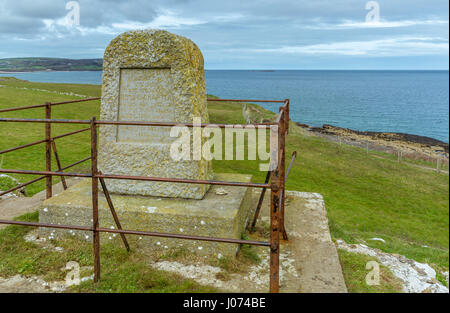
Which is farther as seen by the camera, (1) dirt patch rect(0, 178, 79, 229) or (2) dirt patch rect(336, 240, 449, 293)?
(1) dirt patch rect(0, 178, 79, 229)

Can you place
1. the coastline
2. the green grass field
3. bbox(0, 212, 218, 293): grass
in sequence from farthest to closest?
the coastline < the green grass field < bbox(0, 212, 218, 293): grass

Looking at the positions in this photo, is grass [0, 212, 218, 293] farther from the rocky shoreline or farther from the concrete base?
the rocky shoreline

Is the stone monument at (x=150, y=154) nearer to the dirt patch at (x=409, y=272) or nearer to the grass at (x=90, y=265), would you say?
the grass at (x=90, y=265)

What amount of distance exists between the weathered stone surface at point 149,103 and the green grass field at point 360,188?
2732 millimetres

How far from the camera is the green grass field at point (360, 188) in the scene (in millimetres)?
8094

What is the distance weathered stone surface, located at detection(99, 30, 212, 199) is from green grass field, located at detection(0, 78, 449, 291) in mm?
2732

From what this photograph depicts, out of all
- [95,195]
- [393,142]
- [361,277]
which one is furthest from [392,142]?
[95,195]

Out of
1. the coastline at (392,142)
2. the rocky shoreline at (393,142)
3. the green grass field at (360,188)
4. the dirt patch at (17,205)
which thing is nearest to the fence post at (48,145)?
the dirt patch at (17,205)

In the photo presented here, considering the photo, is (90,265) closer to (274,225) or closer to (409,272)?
(274,225)

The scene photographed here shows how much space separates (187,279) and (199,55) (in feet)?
11.0

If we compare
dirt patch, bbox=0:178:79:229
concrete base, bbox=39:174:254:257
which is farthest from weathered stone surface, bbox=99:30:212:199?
dirt patch, bbox=0:178:79:229

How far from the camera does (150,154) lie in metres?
5.10

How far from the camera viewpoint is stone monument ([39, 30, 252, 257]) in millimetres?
4602
